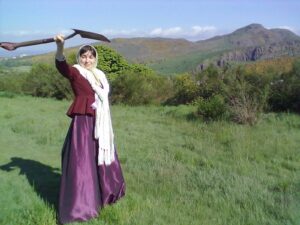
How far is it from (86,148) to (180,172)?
6.96 feet

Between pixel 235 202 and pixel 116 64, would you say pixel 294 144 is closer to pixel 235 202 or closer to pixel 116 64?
pixel 235 202

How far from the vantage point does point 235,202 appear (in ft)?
17.7

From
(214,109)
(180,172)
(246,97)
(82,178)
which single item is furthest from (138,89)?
(82,178)

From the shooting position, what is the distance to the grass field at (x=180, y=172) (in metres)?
5.04

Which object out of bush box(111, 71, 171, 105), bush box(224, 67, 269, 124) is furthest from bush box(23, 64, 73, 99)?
bush box(224, 67, 269, 124)

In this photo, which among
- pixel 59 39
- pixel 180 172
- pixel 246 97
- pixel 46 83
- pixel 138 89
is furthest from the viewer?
pixel 46 83

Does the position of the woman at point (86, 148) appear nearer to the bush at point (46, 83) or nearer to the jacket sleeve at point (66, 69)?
the jacket sleeve at point (66, 69)

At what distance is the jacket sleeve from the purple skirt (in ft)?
1.50

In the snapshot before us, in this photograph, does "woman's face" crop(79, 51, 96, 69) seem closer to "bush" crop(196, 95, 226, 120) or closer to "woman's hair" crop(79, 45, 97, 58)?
"woman's hair" crop(79, 45, 97, 58)

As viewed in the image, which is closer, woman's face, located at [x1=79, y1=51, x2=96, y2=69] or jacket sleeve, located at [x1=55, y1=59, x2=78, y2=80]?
jacket sleeve, located at [x1=55, y1=59, x2=78, y2=80]

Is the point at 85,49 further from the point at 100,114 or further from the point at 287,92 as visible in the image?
the point at 287,92

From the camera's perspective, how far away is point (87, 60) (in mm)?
5188

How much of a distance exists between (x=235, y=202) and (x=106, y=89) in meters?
1.89

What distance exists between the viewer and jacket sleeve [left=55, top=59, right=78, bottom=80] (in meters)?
4.84
